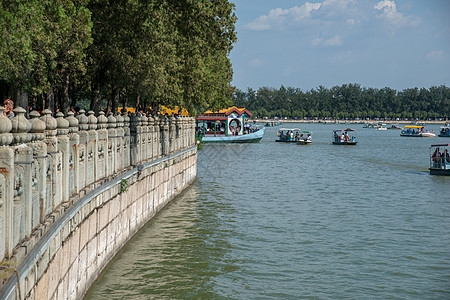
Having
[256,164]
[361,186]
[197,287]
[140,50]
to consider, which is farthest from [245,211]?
[256,164]

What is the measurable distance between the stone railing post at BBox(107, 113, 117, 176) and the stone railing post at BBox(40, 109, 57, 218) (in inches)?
198

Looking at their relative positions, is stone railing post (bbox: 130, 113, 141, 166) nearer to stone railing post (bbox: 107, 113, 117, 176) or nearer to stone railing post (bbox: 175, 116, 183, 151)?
stone railing post (bbox: 107, 113, 117, 176)

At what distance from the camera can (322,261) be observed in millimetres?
16016

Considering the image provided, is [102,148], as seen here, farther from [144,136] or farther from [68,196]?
[144,136]

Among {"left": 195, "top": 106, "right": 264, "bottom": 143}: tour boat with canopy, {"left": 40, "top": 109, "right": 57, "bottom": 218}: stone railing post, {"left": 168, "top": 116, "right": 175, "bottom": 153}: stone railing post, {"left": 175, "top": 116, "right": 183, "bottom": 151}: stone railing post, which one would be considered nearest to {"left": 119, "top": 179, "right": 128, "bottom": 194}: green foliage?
{"left": 40, "top": 109, "right": 57, "bottom": 218}: stone railing post

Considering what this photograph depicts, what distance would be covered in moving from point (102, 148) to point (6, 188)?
23.8 ft

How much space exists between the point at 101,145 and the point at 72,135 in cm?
287

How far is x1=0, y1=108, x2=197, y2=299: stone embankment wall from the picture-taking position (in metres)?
6.95

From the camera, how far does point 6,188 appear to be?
267 inches

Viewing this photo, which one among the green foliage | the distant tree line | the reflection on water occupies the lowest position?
the reflection on water

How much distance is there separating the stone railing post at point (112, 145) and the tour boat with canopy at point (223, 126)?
61.5m

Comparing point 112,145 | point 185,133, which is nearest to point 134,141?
point 112,145

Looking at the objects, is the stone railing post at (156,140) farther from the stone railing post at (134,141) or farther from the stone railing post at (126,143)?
the stone railing post at (126,143)

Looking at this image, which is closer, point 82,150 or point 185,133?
point 82,150
